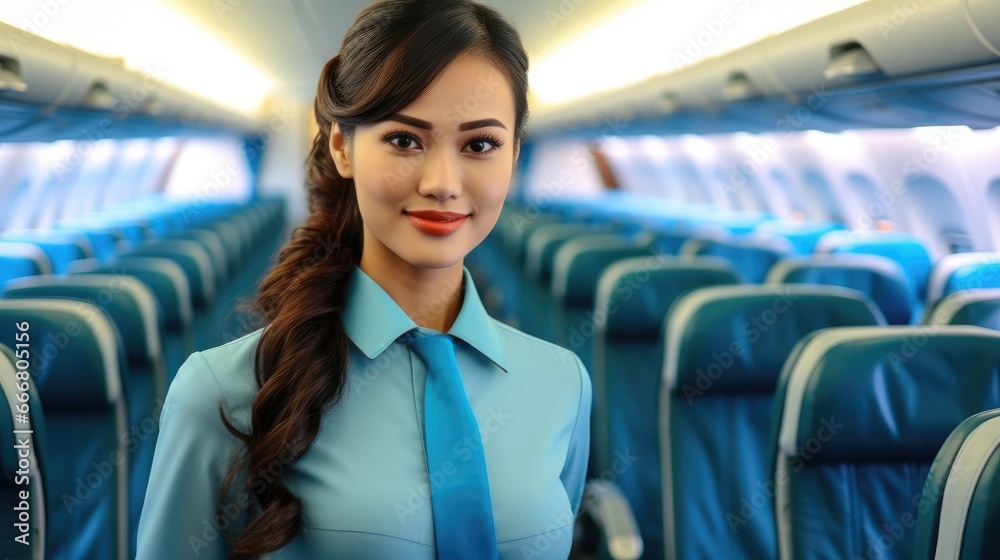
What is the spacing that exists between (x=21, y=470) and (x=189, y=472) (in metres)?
0.74

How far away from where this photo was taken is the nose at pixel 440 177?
127cm

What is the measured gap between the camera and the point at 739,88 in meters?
4.83

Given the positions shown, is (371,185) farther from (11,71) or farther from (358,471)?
(11,71)

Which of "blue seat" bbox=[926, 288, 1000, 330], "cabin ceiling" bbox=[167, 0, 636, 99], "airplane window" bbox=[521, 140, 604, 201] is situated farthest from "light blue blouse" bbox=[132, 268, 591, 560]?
"airplane window" bbox=[521, 140, 604, 201]

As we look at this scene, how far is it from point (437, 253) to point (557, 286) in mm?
3535

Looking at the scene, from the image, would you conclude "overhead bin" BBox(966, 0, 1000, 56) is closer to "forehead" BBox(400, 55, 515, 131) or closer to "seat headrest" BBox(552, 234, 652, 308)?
"forehead" BBox(400, 55, 515, 131)

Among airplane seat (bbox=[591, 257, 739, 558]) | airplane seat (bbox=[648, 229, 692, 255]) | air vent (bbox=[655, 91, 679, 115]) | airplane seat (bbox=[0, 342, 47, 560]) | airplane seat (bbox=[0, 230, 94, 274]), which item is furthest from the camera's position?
airplane seat (bbox=[648, 229, 692, 255])

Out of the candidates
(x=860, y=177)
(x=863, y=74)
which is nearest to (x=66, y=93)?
(x=863, y=74)

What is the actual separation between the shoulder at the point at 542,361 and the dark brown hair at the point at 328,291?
290 mm

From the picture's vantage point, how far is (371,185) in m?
1.30

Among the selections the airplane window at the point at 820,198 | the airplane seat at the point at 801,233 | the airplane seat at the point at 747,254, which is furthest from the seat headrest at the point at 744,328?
the airplane window at the point at 820,198

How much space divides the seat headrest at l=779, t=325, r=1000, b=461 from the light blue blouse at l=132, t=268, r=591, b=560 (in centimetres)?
75

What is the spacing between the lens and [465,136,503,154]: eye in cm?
133

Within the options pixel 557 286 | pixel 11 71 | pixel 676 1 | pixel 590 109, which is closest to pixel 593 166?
pixel 590 109
